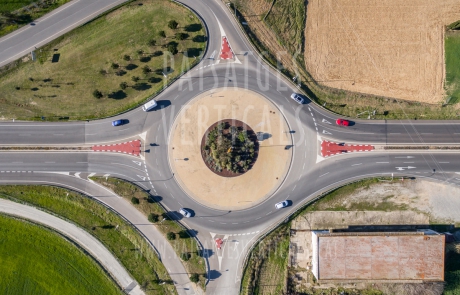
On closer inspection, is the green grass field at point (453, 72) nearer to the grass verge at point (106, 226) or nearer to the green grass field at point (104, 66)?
the green grass field at point (104, 66)

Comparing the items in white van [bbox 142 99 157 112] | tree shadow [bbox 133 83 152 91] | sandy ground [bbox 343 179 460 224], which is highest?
tree shadow [bbox 133 83 152 91]

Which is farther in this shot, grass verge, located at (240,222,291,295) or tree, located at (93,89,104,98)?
grass verge, located at (240,222,291,295)

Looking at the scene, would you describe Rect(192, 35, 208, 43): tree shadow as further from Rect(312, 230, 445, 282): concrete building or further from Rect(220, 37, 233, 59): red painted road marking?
Rect(312, 230, 445, 282): concrete building

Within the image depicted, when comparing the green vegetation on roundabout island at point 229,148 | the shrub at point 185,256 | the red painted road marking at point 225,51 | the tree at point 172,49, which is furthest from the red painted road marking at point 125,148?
the red painted road marking at point 225,51

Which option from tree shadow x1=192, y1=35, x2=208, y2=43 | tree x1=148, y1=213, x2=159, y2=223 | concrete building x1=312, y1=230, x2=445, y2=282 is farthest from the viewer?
tree shadow x1=192, y1=35, x2=208, y2=43

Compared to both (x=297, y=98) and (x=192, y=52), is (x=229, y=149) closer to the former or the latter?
(x=297, y=98)

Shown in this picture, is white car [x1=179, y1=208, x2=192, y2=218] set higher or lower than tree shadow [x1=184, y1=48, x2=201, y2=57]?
lower

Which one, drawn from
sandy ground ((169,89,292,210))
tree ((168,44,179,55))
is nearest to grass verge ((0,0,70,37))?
tree ((168,44,179,55))
